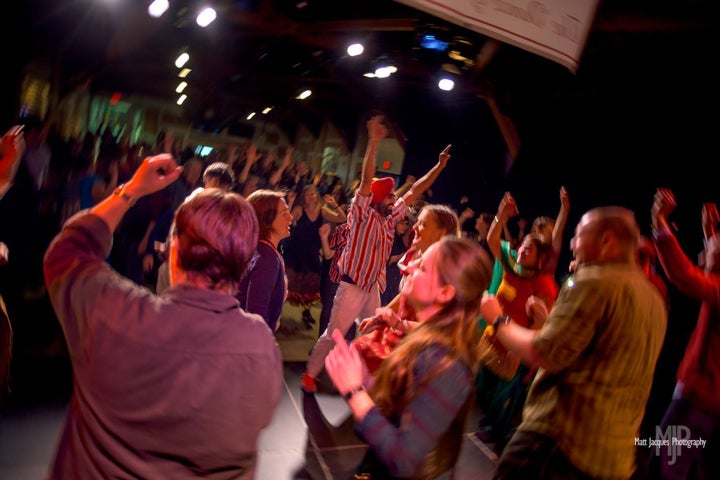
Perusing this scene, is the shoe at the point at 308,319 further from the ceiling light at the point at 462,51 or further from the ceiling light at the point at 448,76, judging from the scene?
the ceiling light at the point at 462,51

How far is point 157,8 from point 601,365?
410 centimetres

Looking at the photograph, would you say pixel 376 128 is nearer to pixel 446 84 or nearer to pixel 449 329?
pixel 449 329

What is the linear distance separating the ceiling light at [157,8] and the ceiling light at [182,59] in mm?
354

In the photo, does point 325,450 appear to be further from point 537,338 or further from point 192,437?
point 192,437

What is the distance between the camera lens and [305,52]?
13.1 feet

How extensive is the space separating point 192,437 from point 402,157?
4.69 metres

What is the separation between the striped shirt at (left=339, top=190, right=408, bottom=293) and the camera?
3307 mm

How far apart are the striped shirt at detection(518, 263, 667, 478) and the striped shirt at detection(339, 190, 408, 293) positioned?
6.25 ft

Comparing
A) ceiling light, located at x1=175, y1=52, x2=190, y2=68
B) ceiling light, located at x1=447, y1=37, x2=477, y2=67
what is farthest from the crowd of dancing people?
ceiling light, located at x1=175, y1=52, x2=190, y2=68

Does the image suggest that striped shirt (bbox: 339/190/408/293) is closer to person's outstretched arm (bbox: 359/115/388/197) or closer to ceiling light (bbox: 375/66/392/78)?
person's outstretched arm (bbox: 359/115/388/197)

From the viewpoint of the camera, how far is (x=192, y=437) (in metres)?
0.81

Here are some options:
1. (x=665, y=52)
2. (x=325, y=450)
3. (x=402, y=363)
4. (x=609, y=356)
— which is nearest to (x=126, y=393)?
(x=402, y=363)

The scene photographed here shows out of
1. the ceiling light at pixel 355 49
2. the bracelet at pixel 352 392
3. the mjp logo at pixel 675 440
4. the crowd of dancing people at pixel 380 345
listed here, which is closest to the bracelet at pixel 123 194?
the crowd of dancing people at pixel 380 345

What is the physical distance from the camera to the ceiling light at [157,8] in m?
3.35
